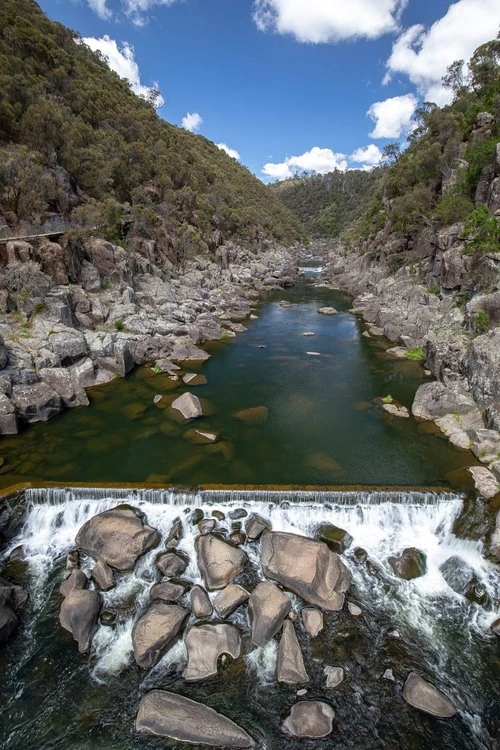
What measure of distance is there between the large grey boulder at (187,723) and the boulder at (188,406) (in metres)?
11.1

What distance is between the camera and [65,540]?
11.4 metres

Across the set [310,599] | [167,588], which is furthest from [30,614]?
[310,599]

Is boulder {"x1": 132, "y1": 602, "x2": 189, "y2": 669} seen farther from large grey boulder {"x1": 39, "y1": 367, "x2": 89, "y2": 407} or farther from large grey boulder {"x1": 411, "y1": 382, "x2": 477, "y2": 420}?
large grey boulder {"x1": 411, "y1": 382, "x2": 477, "y2": 420}

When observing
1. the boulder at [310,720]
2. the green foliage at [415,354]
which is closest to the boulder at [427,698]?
the boulder at [310,720]

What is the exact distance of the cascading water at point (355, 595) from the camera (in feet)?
26.1

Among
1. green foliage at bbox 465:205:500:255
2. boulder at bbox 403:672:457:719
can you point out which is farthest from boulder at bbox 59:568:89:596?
green foliage at bbox 465:205:500:255

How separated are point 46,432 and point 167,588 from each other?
9832 millimetres

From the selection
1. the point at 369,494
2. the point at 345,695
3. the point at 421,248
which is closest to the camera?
the point at 345,695

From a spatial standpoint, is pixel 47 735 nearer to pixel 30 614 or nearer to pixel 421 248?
pixel 30 614

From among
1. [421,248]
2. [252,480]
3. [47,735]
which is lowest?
[47,735]

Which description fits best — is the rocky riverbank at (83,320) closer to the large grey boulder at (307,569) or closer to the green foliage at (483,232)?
the large grey boulder at (307,569)

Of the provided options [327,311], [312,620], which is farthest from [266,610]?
[327,311]

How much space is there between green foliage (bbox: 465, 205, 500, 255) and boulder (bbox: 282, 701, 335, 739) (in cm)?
2253

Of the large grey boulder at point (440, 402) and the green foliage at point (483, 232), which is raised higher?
the green foliage at point (483, 232)
